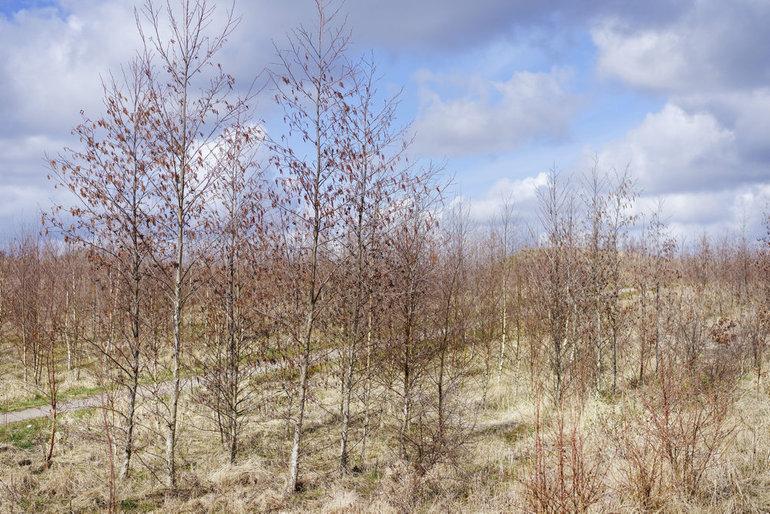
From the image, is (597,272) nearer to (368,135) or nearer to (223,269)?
(368,135)

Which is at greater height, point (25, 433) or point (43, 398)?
point (25, 433)

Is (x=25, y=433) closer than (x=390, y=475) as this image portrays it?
No


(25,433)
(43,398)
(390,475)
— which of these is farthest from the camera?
(43,398)

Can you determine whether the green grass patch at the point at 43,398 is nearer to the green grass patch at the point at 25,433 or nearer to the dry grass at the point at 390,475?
the green grass patch at the point at 25,433

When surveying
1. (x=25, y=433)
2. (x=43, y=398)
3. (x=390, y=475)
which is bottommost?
(x=43, y=398)

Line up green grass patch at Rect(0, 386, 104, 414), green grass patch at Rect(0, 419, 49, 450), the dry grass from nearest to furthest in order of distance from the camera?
the dry grass < green grass patch at Rect(0, 419, 49, 450) < green grass patch at Rect(0, 386, 104, 414)

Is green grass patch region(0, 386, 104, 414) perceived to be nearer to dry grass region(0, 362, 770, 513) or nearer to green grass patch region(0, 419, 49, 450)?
green grass patch region(0, 419, 49, 450)

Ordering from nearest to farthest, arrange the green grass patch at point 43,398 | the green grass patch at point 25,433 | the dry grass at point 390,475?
the dry grass at point 390,475, the green grass patch at point 25,433, the green grass patch at point 43,398

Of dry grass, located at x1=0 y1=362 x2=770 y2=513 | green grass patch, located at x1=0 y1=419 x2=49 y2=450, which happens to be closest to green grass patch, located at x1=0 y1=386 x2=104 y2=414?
green grass patch, located at x1=0 y1=419 x2=49 y2=450

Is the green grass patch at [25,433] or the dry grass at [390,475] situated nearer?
the dry grass at [390,475]

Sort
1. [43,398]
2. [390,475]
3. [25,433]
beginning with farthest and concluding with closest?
[43,398]
[25,433]
[390,475]

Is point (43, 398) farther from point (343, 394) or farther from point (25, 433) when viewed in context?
point (343, 394)


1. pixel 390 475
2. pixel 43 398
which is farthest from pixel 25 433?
pixel 390 475

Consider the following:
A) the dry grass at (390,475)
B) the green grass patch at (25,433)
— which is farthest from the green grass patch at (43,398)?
the dry grass at (390,475)
